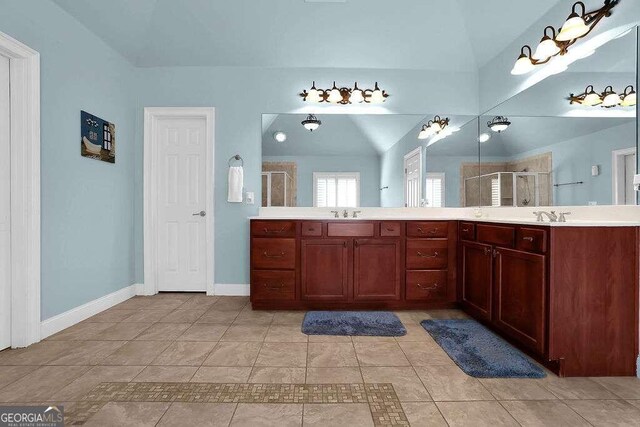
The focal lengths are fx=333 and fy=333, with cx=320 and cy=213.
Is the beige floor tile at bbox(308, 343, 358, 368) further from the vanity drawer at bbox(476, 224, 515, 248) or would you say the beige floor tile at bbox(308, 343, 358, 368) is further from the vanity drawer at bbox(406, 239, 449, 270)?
the vanity drawer at bbox(476, 224, 515, 248)

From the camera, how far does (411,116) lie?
3592 mm

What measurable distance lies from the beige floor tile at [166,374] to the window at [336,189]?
203 cm

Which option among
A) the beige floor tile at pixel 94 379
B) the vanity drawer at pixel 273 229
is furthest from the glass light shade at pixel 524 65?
the beige floor tile at pixel 94 379

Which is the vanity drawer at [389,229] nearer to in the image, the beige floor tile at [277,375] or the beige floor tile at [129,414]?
the beige floor tile at [277,375]

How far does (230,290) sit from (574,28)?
3.62 metres

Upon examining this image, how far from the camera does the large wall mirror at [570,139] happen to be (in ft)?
6.82

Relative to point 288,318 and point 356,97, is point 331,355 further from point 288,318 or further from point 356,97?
point 356,97

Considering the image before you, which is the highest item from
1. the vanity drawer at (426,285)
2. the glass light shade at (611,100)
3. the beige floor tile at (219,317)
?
the glass light shade at (611,100)

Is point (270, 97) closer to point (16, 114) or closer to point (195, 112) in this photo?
point (195, 112)

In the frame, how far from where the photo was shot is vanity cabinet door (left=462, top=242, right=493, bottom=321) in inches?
99.9

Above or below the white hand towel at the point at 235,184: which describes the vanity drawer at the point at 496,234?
below

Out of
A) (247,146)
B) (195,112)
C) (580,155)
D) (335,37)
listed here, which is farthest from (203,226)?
(580,155)

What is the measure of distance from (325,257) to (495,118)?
6.97ft

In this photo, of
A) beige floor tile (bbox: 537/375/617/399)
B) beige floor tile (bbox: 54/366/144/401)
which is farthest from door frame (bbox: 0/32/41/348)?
beige floor tile (bbox: 537/375/617/399)
